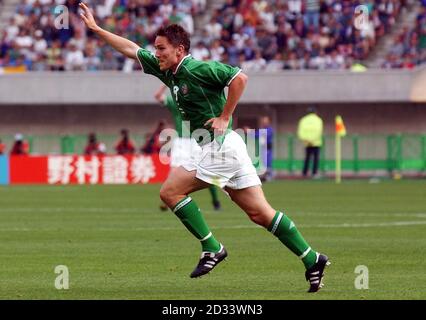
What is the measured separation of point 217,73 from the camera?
439 inches

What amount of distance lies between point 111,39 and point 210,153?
1474mm

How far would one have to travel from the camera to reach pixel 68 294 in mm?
10789

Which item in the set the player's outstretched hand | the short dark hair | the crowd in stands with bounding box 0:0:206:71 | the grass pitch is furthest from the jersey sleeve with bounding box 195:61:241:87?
the crowd in stands with bounding box 0:0:206:71

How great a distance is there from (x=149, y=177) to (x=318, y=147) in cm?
553

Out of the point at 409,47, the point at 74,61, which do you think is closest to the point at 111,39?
the point at 409,47

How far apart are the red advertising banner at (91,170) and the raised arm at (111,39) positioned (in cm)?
2702

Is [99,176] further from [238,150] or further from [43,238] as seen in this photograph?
[238,150]

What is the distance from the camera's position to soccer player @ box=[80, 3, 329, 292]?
1111cm

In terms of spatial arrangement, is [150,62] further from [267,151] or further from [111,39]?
[267,151]

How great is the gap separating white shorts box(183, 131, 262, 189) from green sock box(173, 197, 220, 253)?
0.96 ft

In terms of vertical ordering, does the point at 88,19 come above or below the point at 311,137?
above

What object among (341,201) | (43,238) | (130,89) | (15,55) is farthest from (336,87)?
(43,238)

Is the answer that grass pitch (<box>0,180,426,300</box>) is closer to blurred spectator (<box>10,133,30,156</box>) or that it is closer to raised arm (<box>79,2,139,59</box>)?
raised arm (<box>79,2,139,59</box>)
